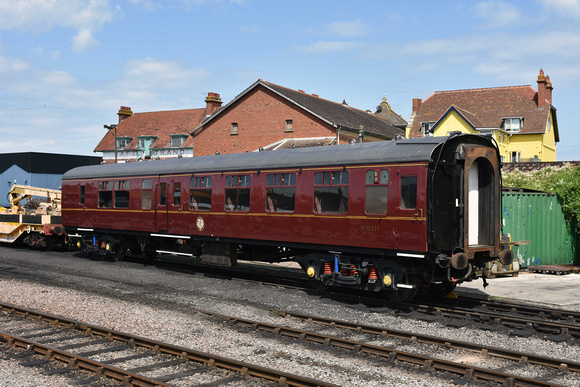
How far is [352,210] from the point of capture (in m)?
12.7

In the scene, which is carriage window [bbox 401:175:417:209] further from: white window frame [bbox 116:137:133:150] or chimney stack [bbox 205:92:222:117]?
white window frame [bbox 116:137:133:150]

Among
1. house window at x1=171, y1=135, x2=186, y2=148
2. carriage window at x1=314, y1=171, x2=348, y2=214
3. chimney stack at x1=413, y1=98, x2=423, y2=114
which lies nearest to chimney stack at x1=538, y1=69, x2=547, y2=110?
chimney stack at x1=413, y1=98, x2=423, y2=114

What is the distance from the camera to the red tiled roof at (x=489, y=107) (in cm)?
4834

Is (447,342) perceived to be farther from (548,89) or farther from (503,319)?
(548,89)

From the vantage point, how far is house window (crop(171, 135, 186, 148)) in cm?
6134

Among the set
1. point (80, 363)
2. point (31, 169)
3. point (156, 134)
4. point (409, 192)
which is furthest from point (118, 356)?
point (156, 134)

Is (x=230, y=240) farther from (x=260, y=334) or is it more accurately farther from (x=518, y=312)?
(x=518, y=312)

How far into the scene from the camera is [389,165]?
1215 centimetres

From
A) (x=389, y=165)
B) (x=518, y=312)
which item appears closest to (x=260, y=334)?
(x=389, y=165)

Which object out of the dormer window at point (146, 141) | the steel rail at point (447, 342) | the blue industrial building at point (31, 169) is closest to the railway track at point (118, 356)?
the steel rail at point (447, 342)

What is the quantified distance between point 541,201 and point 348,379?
15781 millimetres

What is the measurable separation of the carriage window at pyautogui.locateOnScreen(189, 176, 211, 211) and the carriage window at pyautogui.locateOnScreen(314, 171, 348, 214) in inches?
167

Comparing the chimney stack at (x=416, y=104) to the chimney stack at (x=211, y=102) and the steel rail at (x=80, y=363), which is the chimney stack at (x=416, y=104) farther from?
the steel rail at (x=80, y=363)

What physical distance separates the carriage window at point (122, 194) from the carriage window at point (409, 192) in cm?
1111
